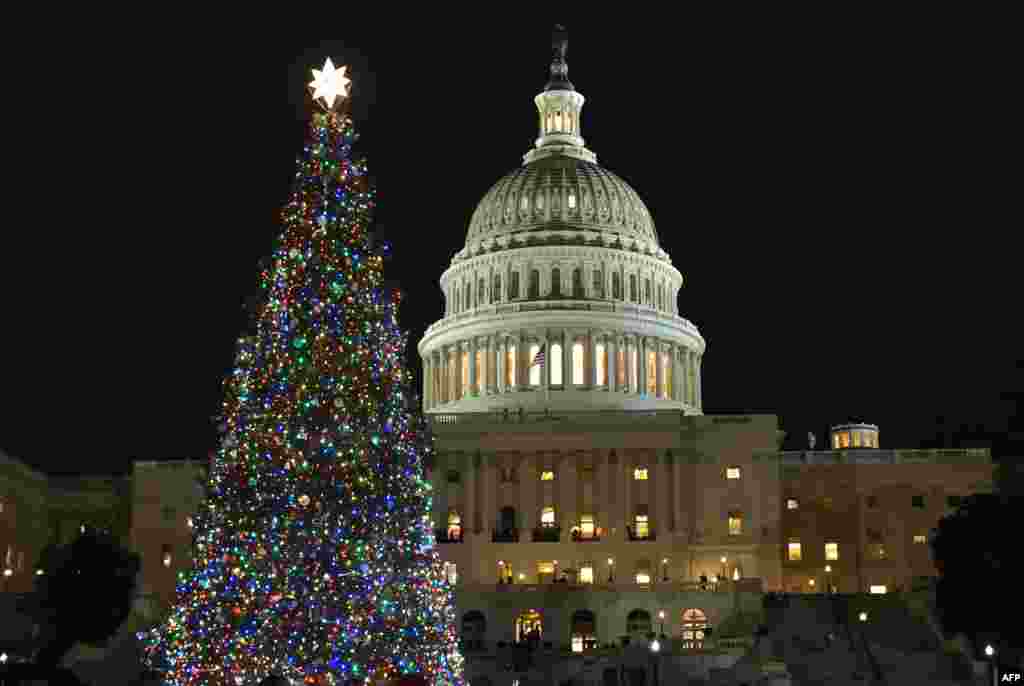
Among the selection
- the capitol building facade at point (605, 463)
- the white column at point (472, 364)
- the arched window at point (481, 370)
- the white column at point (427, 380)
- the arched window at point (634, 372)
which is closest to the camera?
the capitol building facade at point (605, 463)

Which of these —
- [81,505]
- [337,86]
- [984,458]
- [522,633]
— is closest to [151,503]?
[81,505]

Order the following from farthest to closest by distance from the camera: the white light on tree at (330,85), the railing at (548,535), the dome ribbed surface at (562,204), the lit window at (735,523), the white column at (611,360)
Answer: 1. the dome ribbed surface at (562,204)
2. the white column at (611,360)
3. the lit window at (735,523)
4. the railing at (548,535)
5. the white light on tree at (330,85)

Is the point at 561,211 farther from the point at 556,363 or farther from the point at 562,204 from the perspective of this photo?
the point at 556,363

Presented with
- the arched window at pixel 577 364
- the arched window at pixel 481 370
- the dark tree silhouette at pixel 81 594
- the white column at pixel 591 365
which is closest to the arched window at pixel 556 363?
the arched window at pixel 577 364

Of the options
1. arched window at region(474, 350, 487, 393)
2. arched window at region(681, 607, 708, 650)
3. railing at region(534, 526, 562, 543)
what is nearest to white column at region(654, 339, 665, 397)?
arched window at region(474, 350, 487, 393)

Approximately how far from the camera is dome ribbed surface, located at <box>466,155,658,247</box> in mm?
125688

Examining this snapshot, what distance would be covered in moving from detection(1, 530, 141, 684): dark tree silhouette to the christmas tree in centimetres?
3316

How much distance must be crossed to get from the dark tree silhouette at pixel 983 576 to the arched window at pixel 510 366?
46578 millimetres

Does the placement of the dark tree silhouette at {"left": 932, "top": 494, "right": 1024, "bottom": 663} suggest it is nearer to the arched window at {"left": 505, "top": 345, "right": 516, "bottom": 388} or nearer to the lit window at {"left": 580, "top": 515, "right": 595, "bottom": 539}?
the lit window at {"left": 580, "top": 515, "right": 595, "bottom": 539}

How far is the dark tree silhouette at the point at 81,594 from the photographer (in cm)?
7481

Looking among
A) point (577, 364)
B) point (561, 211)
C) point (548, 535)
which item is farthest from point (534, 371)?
point (548, 535)

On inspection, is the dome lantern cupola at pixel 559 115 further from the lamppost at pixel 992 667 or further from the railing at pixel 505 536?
the lamppost at pixel 992 667

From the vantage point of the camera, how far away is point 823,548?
111 m

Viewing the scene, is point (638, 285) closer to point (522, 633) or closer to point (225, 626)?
point (522, 633)
